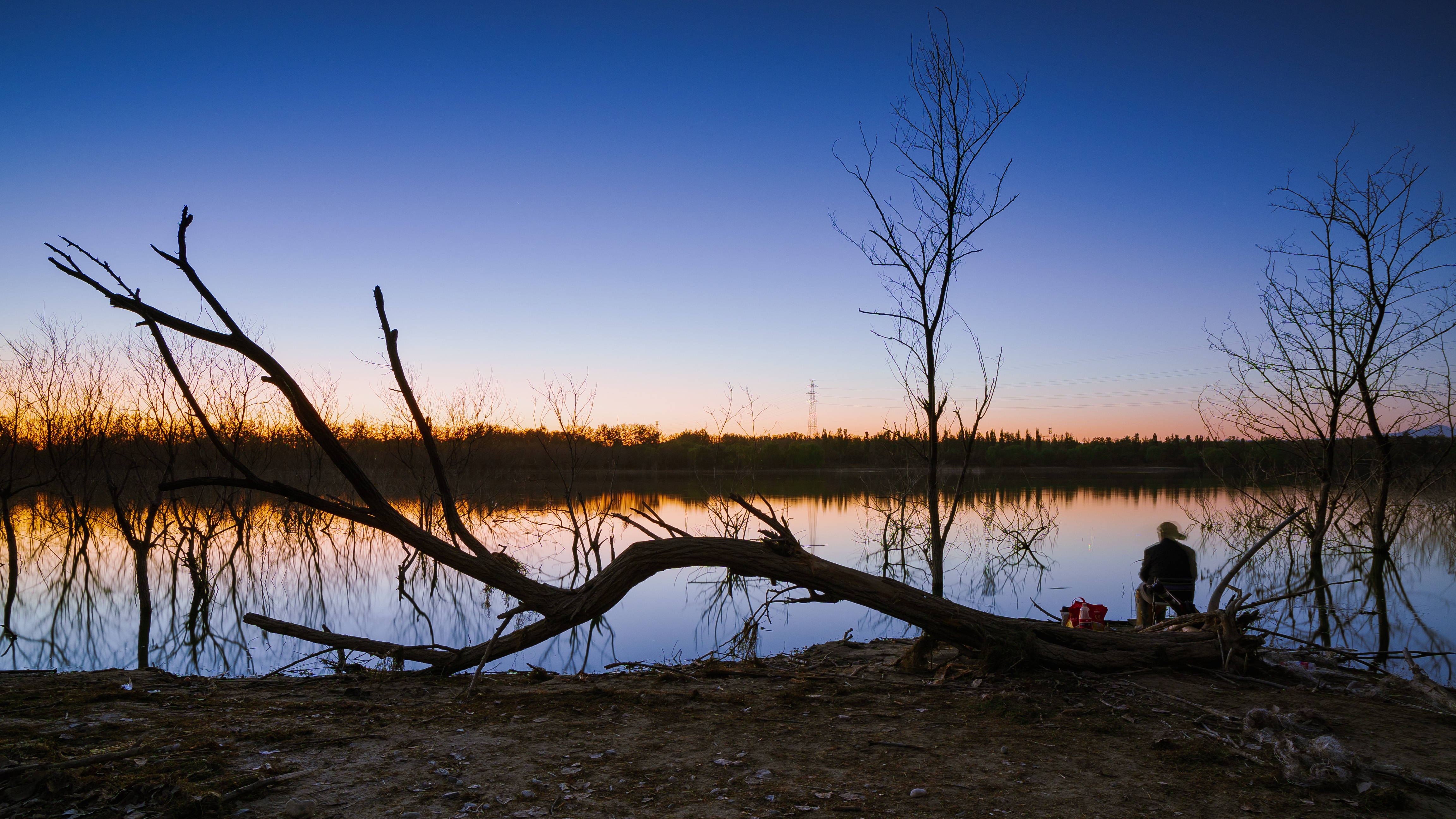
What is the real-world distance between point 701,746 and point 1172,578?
628 centimetres

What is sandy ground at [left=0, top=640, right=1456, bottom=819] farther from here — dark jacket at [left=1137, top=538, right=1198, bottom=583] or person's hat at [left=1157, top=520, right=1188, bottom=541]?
person's hat at [left=1157, top=520, right=1188, bottom=541]

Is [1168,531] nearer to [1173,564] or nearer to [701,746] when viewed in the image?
[1173,564]

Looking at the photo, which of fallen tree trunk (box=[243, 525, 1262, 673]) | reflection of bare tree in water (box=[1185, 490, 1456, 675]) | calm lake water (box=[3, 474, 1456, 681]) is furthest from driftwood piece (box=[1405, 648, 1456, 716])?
calm lake water (box=[3, 474, 1456, 681])

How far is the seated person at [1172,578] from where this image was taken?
8.14 meters

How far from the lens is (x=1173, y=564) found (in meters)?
8.18

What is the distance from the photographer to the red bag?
784cm

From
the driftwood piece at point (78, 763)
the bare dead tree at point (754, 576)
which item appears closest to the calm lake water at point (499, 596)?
the bare dead tree at point (754, 576)

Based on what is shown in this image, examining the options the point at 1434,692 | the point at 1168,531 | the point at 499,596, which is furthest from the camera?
the point at 499,596

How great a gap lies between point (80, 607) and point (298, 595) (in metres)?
3.05

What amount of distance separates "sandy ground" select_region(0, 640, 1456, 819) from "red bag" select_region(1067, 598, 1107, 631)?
1.74 metres

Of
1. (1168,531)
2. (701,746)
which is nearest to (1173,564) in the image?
(1168,531)

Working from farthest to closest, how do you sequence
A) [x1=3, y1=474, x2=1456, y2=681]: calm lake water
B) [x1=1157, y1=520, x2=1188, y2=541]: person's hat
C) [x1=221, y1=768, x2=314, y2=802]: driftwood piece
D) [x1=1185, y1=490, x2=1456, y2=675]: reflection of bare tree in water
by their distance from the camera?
[x1=3, y1=474, x2=1456, y2=681]: calm lake water
[x1=1185, y1=490, x2=1456, y2=675]: reflection of bare tree in water
[x1=1157, y1=520, x2=1188, y2=541]: person's hat
[x1=221, y1=768, x2=314, y2=802]: driftwood piece

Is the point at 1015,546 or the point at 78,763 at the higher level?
the point at 78,763

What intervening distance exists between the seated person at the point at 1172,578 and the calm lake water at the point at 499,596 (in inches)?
92.8
